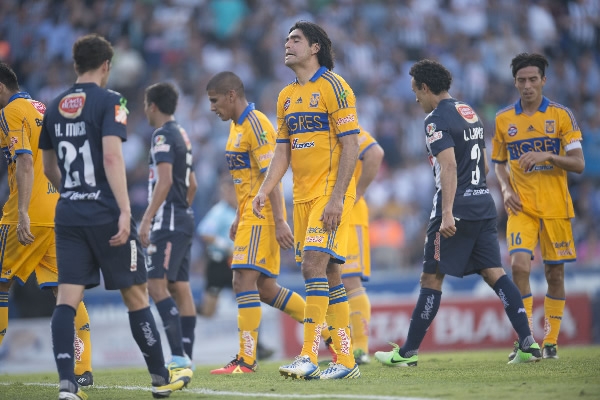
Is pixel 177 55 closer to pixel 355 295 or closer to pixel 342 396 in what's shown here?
pixel 355 295

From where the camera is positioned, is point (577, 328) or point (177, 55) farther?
point (177, 55)

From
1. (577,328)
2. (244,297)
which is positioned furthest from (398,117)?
(244,297)

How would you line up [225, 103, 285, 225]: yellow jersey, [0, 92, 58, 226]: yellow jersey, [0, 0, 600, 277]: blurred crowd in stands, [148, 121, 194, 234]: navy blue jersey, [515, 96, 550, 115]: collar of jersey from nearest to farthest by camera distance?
[0, 92, 58, 226]: yellow jersey, [225, 103, 285, 225]: yellow jersey, [515, 96, 550, 115]: collar of jersey, [148, 121, 194, 234]: navy blue jersey, [0, 0, 600, 277]: blurred crowd in stands

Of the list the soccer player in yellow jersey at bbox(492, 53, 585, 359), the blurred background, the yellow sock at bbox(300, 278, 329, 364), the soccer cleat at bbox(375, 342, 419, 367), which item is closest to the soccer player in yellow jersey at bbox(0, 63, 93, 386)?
the yellow sock at bbox(300, 278, 329, 364)

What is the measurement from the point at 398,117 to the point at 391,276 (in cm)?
574

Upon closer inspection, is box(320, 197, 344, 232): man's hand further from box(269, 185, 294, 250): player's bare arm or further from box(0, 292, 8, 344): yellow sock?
box(0, 292, 8, 344): yellow sock

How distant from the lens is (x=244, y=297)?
348 inches

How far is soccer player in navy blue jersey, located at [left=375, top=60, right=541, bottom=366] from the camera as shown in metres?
8.52

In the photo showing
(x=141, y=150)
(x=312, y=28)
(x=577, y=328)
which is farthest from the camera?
(x=141, y=150)

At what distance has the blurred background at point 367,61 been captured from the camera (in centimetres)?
1884

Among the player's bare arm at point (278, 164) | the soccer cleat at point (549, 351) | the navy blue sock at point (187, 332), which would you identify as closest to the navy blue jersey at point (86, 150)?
the player's bare arm at point (278, 164)

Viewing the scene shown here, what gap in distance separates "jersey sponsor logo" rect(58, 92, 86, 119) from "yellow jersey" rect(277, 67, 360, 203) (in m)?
1.95

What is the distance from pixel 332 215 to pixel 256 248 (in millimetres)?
1749

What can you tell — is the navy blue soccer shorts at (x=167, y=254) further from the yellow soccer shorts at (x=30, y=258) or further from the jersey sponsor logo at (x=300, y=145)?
the jersey sponsor logo at (x=300, y=145)
